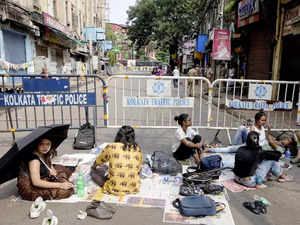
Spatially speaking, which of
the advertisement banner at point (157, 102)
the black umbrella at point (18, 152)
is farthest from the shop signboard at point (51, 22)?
the black umbrella at point (18, 152)

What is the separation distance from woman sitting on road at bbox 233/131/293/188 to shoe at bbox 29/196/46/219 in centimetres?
284

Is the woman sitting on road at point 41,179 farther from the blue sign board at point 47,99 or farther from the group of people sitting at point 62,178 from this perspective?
the blue sign board at point 47,99

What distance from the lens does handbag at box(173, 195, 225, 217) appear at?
10.1 ft

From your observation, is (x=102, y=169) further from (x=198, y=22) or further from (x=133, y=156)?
(x=198, y=22)

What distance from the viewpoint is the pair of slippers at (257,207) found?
326 cm

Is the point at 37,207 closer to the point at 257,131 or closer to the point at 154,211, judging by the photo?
the point at 154,211

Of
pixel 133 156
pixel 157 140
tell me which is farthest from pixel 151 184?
pixel 157 140

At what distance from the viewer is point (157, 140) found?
638 cm

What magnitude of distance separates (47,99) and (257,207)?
459 cm

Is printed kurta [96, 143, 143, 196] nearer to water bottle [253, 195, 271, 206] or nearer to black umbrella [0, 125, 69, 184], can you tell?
black umbrella [0, 125, 69, 184]

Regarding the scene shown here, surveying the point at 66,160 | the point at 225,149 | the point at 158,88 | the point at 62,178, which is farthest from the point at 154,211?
the point at 158,88

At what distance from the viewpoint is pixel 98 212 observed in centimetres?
312

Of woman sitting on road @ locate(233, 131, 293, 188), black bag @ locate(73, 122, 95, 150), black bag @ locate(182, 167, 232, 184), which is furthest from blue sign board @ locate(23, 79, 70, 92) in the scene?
woman sitting on road @ locate(233, 131, 293, 188)

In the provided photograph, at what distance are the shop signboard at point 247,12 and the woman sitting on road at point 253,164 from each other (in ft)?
28.9
